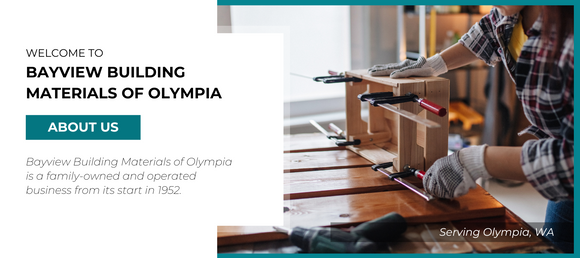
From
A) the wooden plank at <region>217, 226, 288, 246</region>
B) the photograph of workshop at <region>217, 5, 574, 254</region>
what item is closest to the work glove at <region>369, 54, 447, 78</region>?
the photograph of workshop at <region>217, 5, 574, 254</region>

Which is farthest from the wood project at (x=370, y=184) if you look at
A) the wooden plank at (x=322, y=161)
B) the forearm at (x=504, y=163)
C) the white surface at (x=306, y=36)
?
the white surface at (x=306, y=36)

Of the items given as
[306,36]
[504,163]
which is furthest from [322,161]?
[306,36]

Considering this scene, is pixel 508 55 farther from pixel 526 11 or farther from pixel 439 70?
pixel 439 70

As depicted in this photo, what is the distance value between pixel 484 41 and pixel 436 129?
30 centimetres

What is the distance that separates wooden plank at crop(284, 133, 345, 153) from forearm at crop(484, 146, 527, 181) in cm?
68

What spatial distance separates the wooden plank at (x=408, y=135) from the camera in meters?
1.19

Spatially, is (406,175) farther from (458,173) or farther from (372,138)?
(372,138)

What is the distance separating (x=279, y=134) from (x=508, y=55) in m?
0.65

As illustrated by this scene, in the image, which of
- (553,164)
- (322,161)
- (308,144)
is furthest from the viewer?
(308,144)

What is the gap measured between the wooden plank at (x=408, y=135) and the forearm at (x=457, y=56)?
0.25m

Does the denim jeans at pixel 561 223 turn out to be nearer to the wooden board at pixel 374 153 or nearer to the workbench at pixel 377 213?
the workbench at pixel 377 213

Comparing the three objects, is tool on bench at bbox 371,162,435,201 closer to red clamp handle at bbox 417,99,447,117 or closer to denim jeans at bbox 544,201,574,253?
red clamp handle at bbox 417,99,447,117

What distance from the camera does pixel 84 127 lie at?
1.25m

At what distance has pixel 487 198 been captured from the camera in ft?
3.62
